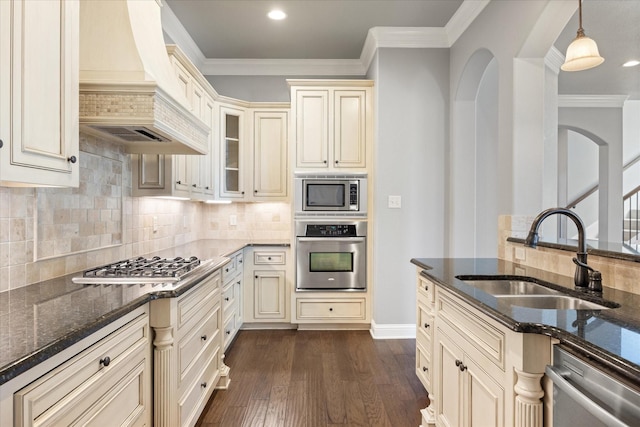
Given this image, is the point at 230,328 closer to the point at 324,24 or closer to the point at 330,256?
the point at 330,256

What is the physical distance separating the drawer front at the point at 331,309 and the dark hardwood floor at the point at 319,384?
0.20 m

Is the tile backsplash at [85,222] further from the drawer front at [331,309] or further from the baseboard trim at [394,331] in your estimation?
the baseboard trim at [394,331]

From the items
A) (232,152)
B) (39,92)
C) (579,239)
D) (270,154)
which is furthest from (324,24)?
(579,239)

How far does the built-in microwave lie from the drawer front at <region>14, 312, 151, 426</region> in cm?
228

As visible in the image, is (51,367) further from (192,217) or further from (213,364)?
(192,217)

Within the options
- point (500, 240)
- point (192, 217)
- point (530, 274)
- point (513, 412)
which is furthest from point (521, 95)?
point (192, 217)

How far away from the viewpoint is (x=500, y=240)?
2.46 m

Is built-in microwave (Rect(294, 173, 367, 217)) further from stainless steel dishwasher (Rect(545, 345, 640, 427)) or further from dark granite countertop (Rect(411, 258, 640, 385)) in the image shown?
stainless steel dishwasher (Rect(545, 345, 640, 427))

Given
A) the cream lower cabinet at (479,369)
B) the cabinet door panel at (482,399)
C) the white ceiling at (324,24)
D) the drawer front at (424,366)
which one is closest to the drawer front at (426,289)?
the cream lower cabinet at (479,369)

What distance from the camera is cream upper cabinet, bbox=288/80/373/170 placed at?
3.64 meters

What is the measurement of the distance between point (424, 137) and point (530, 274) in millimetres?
1946

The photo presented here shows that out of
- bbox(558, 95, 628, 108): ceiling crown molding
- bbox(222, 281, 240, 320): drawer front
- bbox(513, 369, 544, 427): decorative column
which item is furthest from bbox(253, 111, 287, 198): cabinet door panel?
bbox(558, 95, 628, 108): ceiling crown molding

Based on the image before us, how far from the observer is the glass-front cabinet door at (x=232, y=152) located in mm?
3721

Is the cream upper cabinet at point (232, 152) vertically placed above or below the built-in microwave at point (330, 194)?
above
